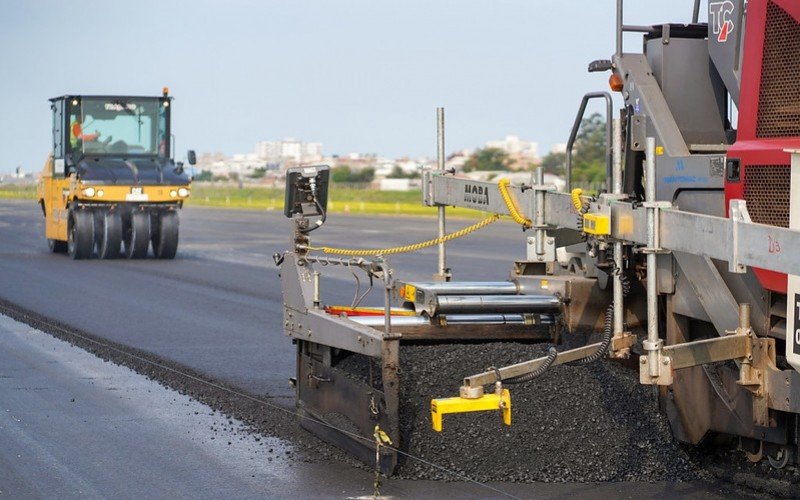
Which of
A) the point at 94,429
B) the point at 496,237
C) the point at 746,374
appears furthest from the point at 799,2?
the point at 496,237

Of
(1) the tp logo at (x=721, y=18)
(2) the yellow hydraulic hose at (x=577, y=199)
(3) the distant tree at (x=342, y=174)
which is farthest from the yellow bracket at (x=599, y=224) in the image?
(3) the distant tree at (x=342, y=174)

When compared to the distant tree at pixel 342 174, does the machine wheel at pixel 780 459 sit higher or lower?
lower

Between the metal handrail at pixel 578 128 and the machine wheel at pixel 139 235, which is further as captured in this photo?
the machine wheel at pixel 139 235

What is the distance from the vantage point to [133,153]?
2483 cm

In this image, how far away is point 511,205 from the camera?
7012 mm

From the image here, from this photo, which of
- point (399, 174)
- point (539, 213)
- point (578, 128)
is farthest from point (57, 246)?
point (399, 174)

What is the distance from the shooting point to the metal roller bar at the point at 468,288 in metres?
7.75

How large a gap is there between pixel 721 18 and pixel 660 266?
50.4 inches

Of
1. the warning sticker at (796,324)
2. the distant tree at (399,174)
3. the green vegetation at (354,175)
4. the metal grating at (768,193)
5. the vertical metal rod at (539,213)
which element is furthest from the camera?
the green vegetation at (354,175)

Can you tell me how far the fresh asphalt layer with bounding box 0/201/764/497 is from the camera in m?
6.82

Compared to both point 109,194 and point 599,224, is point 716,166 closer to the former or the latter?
point 599,224

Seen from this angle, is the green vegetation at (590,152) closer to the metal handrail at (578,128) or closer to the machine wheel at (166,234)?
the metal handrail at (578,128)

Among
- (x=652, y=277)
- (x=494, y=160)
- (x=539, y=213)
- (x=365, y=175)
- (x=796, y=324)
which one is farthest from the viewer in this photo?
(x=365, y=175)

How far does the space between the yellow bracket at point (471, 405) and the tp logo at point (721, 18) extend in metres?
2.11
